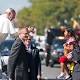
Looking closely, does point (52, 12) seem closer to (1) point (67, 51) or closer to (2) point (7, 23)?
(1) point (67, 51)

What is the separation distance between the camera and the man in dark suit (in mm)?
12273

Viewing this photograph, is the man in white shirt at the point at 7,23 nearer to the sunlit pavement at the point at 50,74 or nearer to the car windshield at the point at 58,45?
the sunlit pavement at the point at 50,74

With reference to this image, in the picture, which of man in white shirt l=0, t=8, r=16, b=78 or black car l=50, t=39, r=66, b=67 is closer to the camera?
man in white shirt l=0, t=8, r=16, b=78

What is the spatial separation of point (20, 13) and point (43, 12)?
45938 millimetres

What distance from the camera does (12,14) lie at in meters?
14.3

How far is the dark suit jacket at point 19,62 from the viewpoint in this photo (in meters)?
12.3

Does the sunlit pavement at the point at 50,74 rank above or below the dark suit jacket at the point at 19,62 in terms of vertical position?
below

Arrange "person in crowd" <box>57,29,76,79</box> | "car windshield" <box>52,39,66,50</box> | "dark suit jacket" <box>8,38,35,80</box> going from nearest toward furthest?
"dark suit jacket" <box>8,38,35,80</box>
"person in crowd" <box>57,29,76,79</box>
"car windshield" <box>52,39,66,50</box>

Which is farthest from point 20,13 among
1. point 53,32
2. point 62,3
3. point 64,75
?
point 64,75

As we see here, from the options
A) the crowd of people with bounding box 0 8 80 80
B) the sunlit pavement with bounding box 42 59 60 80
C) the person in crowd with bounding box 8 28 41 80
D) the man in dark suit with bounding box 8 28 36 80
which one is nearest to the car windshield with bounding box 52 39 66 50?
the sunlit pavement with bounding box 42 59 60 80

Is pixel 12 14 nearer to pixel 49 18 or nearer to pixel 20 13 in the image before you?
pixel 49 18

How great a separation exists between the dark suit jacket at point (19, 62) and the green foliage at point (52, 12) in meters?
102

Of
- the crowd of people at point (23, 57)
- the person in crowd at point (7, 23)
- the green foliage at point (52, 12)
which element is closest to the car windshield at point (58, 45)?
the person in crowd at point (7, 23)

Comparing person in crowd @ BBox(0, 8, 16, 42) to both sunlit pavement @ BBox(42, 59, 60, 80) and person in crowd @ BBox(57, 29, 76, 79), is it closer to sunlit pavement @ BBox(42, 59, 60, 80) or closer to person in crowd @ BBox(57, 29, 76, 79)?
person in crowd @ BBox(57, 29, 76, 79)
